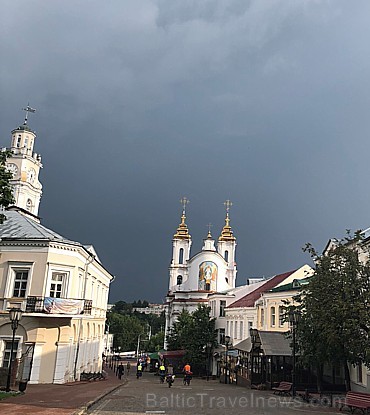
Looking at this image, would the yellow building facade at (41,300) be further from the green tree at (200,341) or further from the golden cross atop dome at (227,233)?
the golden cross atop dome at (227,233)

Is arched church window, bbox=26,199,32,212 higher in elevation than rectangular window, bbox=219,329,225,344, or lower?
higher

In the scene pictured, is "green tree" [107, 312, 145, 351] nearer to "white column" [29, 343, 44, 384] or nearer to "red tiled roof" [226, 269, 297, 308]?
"red tiled roof" [226, 269, 297, 308]

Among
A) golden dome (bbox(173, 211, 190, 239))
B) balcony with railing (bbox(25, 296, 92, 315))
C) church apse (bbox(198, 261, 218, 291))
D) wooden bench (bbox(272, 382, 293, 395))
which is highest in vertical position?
golden dome (bbox(173, 211, 190, 239))

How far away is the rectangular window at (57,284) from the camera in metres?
27.5

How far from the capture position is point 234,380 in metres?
35.8

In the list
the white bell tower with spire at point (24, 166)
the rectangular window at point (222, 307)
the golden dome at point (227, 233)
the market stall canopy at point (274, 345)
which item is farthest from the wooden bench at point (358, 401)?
the golden dome at point (227, 233)

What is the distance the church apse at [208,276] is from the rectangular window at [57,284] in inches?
2244

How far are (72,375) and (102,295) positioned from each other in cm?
1387

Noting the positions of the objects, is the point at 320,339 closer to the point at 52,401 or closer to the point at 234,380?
the point at 52,401

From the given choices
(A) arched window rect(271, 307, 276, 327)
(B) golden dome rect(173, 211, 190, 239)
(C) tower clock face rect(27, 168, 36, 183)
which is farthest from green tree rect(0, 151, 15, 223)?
(B) golden dome rect(173, 211, 190, 239)

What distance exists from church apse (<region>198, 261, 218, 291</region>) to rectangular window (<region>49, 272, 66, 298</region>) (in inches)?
2244

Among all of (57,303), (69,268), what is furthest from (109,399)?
(69,268)

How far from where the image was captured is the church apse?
83125 mm

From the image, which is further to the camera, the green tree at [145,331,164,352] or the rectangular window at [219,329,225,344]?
the green tree at [145,331,164,352]
